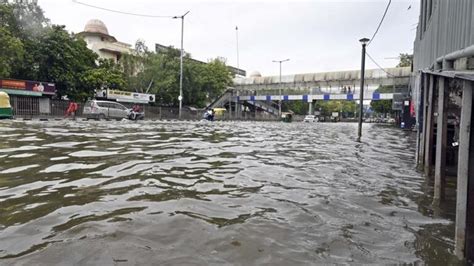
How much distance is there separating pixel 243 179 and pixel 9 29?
2947 centimetres

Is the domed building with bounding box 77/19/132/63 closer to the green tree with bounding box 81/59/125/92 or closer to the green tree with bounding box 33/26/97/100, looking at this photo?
the green tree with bounding box 81/59/125/92

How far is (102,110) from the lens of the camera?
26.4 m

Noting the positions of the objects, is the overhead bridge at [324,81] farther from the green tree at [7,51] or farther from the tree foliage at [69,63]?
the green tree at [7,51]

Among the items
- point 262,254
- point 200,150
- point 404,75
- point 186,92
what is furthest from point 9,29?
point 404,75

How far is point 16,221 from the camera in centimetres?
361

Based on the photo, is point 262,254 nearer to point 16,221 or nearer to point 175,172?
point 16,221

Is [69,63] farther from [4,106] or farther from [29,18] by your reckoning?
[4,106]

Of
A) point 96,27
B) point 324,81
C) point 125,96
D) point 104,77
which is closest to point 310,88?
point 324,81

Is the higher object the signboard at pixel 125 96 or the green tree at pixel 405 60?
the green tree at pixel 405 60

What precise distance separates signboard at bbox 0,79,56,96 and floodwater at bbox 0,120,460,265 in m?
23.0

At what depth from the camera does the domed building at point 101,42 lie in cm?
4495

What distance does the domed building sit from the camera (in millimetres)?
44953

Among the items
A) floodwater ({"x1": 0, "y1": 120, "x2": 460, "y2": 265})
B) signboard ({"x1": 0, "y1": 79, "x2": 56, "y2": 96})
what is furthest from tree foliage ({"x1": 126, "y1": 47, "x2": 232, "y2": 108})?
floodwater ({"x1": 0, "y1": 120, "x2": 460, "y2": 265})

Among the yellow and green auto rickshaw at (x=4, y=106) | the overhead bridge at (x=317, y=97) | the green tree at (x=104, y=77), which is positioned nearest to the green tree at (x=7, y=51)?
the green tree at (x=104, y=77)
